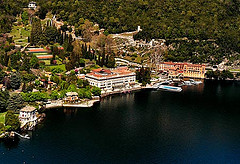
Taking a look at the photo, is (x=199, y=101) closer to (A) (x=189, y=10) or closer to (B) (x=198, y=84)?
(B) (x=198, y=84)

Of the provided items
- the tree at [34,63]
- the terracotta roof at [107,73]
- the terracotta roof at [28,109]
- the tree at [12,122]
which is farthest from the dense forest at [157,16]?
the tree at [12,122]

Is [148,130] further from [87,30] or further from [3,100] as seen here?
[87,30]

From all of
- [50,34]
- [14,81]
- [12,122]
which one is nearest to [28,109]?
[12,122]

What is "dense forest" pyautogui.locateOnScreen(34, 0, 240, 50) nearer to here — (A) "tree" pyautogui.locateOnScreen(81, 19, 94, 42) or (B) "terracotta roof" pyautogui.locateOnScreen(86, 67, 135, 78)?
(A) "tree" pyautogui.locateOnScreen(81, 19, 94, 42)

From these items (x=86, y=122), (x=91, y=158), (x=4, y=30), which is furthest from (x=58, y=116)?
(x=4, y=30)

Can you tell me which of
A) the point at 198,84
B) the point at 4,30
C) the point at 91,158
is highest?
the point at 4,30
